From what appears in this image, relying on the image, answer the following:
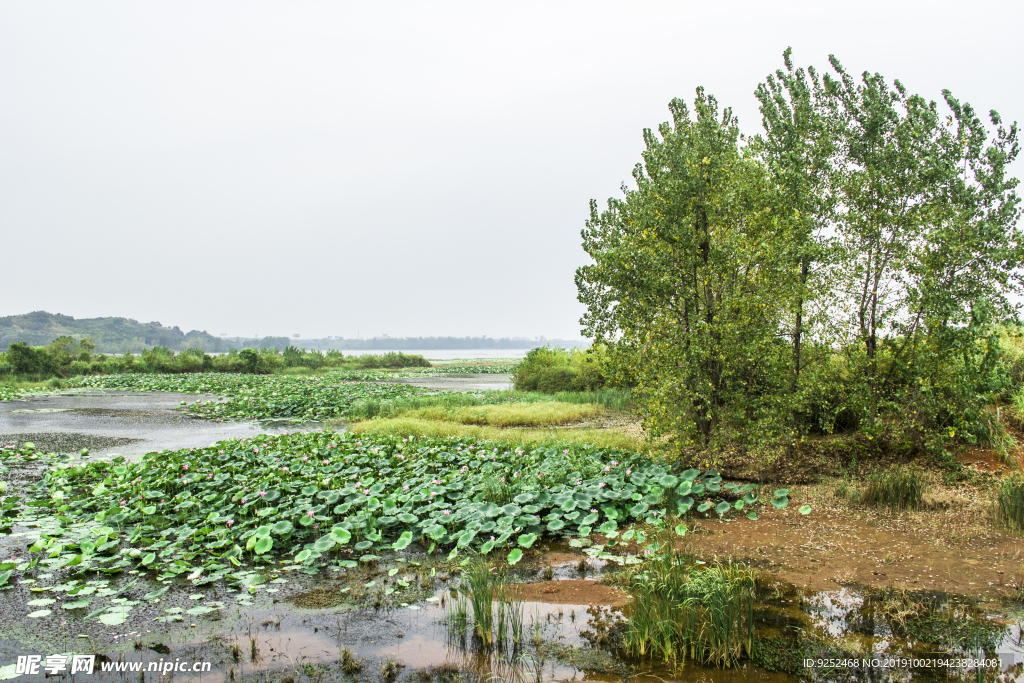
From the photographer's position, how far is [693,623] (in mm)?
3646

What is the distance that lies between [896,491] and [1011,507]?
942mm

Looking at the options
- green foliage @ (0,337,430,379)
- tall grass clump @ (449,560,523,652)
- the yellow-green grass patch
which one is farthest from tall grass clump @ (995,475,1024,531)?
green foliage @ (0,337,430,379)

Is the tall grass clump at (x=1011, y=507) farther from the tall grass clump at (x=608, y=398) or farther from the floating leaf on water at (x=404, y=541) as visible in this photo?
the tall grass clump at (x=608, y=398)

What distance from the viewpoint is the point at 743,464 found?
7898mm

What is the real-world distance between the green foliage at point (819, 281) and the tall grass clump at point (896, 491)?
3.14 ft

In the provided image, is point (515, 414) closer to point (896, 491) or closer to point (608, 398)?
point (608, 398)

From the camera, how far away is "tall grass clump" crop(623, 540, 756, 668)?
3568 mm

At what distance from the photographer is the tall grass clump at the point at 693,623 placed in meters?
3.57

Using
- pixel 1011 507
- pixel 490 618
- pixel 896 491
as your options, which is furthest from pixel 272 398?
pixel 1011 507

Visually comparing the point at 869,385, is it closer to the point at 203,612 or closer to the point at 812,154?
the point at 812,154

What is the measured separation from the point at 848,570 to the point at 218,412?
1582cm

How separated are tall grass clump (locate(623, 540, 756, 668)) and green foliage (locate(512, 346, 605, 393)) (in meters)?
14.1

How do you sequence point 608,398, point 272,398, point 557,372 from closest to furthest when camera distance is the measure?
point 608,398 < point 272,398 < point 557,372

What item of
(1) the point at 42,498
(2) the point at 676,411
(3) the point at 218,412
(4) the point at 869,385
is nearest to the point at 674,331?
(2) the point at 676,411
